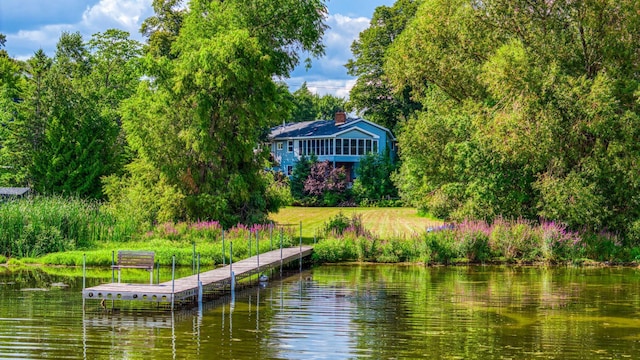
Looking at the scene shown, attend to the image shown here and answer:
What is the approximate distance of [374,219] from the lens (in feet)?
190

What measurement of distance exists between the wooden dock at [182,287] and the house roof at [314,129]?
5200 centimetres

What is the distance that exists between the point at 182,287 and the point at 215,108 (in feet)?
69.8

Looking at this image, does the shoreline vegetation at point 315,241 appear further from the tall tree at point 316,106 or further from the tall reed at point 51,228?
the tall tree at point 316,106

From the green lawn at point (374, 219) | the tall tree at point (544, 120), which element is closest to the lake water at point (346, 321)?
the tall tree at point (544, 120)

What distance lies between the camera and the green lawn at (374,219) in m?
49.1

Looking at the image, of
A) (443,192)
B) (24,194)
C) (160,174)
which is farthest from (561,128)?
(24,194)

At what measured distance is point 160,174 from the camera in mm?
42375

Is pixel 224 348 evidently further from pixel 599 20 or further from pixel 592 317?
pixel 599 20

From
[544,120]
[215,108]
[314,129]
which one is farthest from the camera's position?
[314,129]

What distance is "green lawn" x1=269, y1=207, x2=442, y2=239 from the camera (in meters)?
49.1

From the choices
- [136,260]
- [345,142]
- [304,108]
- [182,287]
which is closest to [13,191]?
[136,260]

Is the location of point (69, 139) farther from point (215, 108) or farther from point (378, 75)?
point (378, 75)

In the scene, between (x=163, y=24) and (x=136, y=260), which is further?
(x=163, y=24)

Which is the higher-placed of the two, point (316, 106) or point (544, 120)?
point (316, 106)
